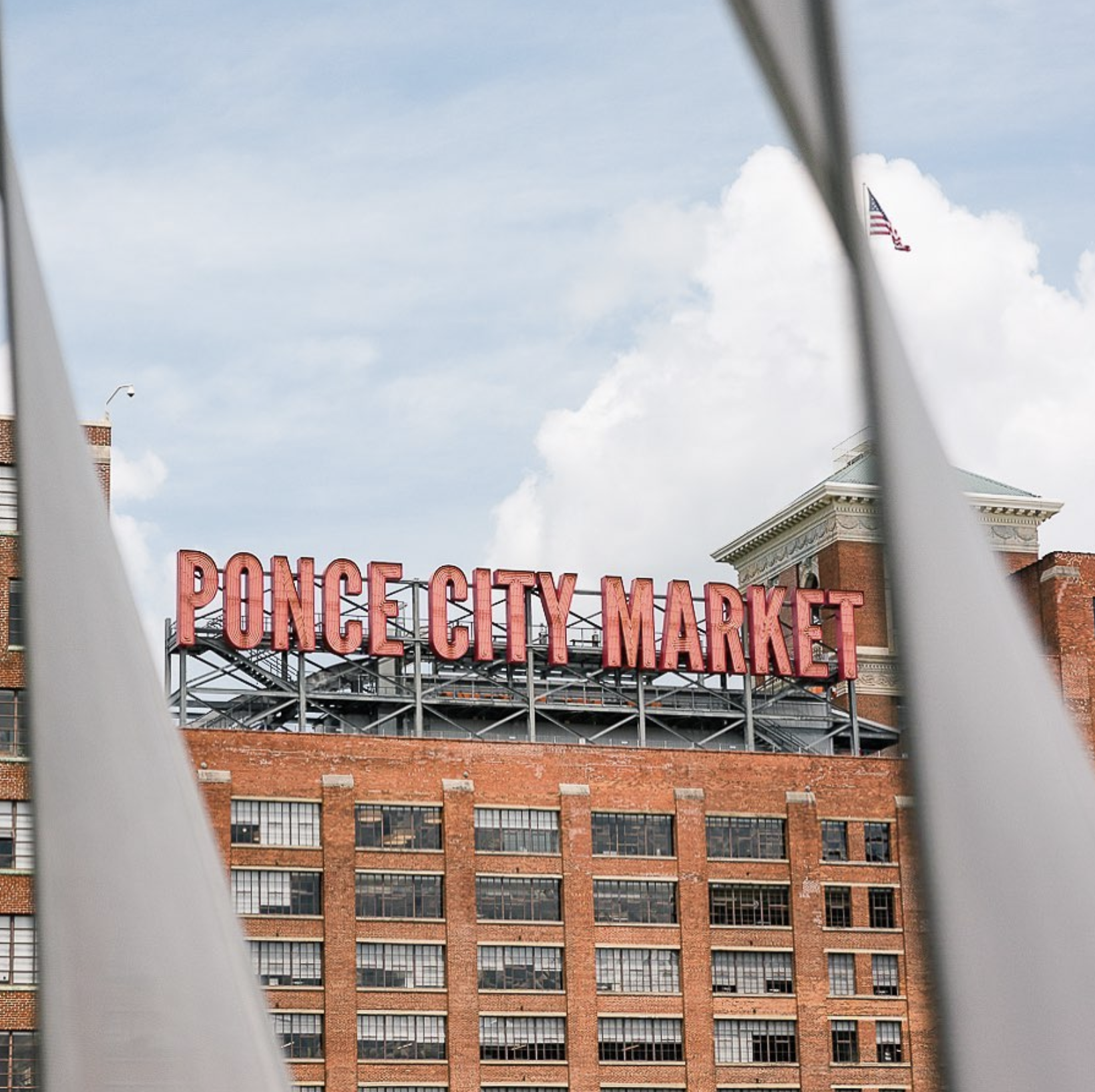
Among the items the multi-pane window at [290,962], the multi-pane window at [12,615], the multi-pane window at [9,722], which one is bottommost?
the multi-pane window at [290,962]

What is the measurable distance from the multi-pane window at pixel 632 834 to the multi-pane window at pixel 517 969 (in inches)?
176

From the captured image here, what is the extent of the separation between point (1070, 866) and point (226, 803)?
226 ft

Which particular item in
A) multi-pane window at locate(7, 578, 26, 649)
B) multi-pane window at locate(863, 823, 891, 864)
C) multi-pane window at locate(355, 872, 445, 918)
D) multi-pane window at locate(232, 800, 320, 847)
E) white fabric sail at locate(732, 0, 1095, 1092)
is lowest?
white fabric sail at locate(732, 0, 1095, 1092)

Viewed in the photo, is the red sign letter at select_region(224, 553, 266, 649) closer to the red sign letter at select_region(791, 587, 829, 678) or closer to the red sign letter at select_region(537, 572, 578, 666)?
the red sign letter at select_region(537, 572, 578, 666)

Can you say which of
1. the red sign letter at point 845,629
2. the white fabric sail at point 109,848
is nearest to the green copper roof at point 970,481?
the red sign letter at point 845,629

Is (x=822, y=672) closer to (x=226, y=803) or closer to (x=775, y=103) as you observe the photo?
(x=226, y=803)

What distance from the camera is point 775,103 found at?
7.44 meters

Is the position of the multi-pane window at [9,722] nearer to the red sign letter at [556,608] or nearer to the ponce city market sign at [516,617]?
the ponce city market sign at [516,617]

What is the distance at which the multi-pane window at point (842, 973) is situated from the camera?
78.3 metres

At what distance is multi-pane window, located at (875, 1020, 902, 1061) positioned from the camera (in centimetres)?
7812

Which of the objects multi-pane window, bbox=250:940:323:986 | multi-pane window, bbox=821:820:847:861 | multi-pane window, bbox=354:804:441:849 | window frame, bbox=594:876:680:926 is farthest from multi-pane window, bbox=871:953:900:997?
multi-pane window, bbox=250:940:323:986

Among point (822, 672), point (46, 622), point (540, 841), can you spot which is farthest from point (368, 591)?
point (46, 622)

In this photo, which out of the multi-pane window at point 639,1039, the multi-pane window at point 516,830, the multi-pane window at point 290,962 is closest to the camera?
the multi-pane window at point 290,962

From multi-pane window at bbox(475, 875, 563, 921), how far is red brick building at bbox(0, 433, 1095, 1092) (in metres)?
0.08
